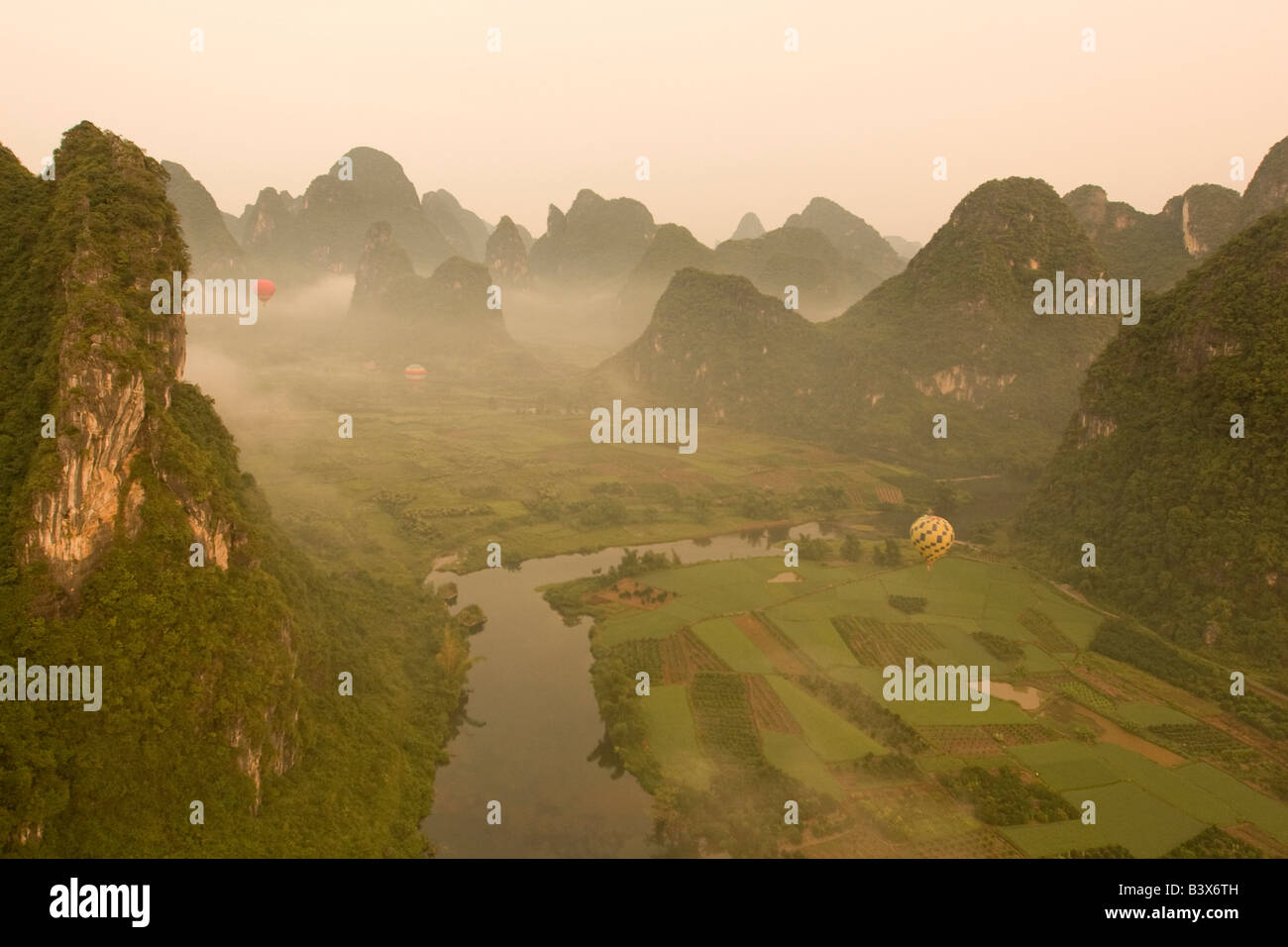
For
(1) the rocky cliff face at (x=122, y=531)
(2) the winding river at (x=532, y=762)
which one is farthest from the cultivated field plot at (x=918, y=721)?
(1) the rocky cliff face at (x=122, y=531)

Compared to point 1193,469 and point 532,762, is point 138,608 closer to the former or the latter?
point 532,762

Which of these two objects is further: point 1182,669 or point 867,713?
point 1182,669

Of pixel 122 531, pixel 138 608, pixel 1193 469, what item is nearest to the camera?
pixel 138 608

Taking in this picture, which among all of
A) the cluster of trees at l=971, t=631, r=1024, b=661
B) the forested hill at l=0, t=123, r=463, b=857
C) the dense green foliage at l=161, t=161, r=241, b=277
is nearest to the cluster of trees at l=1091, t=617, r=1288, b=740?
the cluster of trees at l=971, t=631, r=1024, b=661

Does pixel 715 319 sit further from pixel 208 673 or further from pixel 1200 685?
pixel 208 673

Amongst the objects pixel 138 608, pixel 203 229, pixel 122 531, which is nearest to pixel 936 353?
pixel 122 531

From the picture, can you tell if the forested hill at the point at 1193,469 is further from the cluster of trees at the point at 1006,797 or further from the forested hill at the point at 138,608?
the forested hill at the point at 138,608
